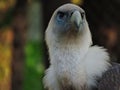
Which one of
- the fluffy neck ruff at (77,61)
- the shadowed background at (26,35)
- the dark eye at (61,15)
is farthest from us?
the shadowed background at (26,35)

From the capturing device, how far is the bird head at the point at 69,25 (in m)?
7.33

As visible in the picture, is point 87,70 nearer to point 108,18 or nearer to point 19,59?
point 108,18

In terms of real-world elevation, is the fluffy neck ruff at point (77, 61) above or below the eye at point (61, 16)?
below

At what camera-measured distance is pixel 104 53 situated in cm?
756

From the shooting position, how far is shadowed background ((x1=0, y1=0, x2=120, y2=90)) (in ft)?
35.5

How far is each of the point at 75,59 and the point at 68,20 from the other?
18.0 inches

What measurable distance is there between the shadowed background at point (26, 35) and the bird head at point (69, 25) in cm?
244

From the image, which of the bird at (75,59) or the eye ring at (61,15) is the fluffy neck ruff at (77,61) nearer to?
the bird at (75,59)

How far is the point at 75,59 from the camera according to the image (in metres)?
7.34

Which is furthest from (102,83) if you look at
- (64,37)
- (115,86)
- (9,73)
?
(9,73)

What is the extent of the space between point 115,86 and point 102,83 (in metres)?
0.14

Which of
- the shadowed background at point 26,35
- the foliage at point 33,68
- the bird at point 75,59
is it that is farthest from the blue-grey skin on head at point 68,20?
the foliage at point 33,68

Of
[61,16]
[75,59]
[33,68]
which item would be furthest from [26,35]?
[75,59]

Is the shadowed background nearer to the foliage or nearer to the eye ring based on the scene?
the foliage
